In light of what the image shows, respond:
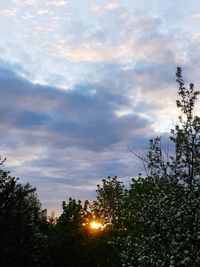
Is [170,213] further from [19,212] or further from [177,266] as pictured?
[19,212]

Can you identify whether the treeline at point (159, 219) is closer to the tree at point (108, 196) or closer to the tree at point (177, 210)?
the tree at point (177, 210)

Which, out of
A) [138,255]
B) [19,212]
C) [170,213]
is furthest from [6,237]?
[170,213]

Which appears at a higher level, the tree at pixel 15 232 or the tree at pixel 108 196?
the tree at pixel 108 196

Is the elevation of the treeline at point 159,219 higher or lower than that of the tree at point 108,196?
lower

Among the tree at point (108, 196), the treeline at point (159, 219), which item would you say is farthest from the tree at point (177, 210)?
the tree at point (108, 196)

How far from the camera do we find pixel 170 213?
22.0m

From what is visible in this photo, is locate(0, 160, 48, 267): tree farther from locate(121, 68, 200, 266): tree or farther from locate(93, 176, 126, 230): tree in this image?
locate(93, 176, 126, 230): tree

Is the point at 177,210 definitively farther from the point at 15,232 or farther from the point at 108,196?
the point at 108,196

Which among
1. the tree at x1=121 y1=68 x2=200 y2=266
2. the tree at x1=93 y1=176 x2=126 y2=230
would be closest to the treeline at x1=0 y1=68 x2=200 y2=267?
the tree at x1=121 y1=68 x2=200 y2=266

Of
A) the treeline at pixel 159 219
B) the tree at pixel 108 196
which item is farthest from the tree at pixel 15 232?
the tree at pixel 108 196

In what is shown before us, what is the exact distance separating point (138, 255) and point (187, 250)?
325cm

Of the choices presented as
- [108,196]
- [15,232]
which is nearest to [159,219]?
[15,232]

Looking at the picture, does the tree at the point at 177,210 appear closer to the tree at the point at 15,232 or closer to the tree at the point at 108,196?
the tree at the point at 15,232

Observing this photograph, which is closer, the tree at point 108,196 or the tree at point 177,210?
the tree at point 177,210
